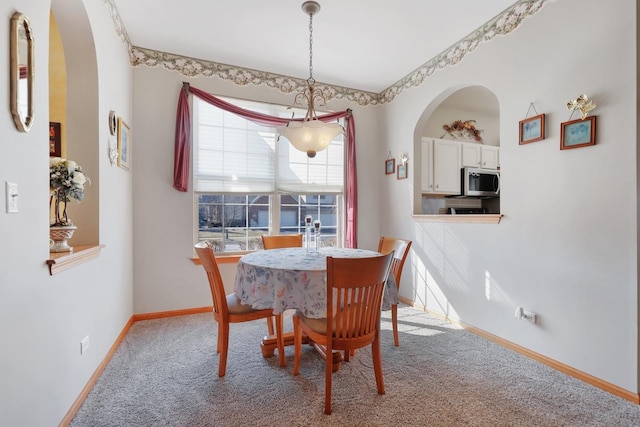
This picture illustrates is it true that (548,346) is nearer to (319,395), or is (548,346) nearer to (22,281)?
(319,395)

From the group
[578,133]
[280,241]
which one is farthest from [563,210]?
[280,241]

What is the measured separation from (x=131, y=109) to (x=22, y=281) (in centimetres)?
245

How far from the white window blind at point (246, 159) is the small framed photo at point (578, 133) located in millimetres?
2547

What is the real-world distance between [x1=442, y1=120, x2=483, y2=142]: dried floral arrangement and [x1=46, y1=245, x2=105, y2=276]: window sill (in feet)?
14.8

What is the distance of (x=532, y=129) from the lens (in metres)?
2.45

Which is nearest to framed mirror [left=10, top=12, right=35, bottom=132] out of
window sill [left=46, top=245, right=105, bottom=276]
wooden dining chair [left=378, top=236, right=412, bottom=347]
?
window sill [left=46, top=245, right=105, bottom=276]

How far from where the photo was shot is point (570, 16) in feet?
7.20

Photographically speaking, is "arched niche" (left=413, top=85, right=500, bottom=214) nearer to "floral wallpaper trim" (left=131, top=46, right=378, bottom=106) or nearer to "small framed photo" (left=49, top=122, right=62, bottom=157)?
"floral wallpaper trim" (left=131, top=46, right=378, bottom=106)

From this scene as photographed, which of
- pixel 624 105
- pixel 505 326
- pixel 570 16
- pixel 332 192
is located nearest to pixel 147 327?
pixel 332 192

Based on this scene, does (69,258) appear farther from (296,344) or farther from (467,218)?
(467,218)

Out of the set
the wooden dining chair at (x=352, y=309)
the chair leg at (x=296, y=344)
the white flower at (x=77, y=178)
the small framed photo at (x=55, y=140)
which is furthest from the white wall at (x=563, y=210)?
the small framed photo at (x=55, y=140)

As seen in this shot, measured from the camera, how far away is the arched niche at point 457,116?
147 inches

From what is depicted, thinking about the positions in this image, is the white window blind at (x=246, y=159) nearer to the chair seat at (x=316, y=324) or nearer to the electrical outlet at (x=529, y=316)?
the chair seat at (x=316, y=324)

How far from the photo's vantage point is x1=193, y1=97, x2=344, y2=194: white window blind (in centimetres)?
354
